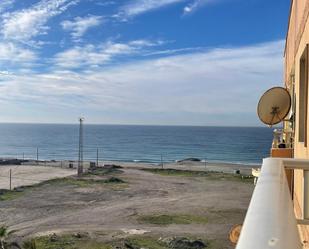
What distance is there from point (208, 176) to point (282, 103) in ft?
131

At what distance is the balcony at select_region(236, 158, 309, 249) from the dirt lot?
752 inches

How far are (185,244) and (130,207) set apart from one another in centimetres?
1064

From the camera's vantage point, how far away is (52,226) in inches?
971

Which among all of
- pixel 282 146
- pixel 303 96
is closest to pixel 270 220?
pixel 303 96

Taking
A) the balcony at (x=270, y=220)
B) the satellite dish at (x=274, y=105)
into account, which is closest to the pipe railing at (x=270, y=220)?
the balcony at (x=270, y=220)

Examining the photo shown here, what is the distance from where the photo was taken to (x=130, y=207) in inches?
1180

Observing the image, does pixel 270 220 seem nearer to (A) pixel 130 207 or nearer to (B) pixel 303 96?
(B) pixel 303 96

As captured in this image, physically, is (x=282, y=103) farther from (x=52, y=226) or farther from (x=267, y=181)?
(x=52, y=226)

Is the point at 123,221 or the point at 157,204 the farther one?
the point at 157,204

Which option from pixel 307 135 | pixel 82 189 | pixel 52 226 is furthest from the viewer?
pixel 82 189

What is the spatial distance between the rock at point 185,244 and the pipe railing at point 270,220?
1836 cm

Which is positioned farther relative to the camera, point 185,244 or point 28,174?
point 28,174

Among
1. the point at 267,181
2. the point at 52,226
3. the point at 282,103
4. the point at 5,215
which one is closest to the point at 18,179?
the point at 5,215

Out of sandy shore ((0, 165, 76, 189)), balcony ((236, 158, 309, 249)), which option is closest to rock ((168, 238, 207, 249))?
balcony ((236, 158, 309, 249))
